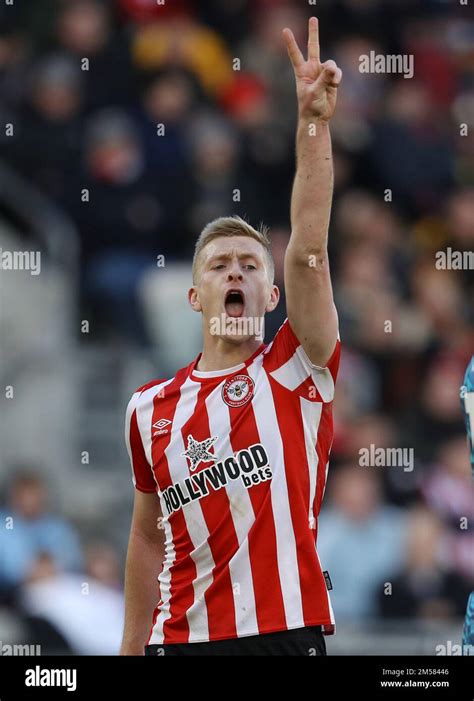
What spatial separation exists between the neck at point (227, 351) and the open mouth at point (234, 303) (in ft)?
0.28

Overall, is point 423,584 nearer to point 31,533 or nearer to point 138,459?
point 31,533

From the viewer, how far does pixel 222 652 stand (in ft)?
11.5

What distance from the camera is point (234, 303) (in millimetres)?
3734

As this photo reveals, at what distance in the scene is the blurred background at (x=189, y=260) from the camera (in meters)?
7.04

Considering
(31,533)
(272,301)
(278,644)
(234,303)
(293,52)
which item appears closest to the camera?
(278,644)

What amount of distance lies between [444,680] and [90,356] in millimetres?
5004

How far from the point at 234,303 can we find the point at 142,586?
2.89 feet

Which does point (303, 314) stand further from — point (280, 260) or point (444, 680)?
point (280, 260)

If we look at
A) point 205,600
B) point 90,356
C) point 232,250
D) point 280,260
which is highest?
point 280,260

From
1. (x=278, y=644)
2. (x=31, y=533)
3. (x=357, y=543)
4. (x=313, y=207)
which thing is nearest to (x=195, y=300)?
(x=313, y=207)

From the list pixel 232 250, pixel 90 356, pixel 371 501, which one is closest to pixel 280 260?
pixel 90 356

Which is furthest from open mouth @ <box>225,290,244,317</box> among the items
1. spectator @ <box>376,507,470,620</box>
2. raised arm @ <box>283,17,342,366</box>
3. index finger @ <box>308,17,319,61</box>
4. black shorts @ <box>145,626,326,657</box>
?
spectator @ <box>376,507,470,620</box>

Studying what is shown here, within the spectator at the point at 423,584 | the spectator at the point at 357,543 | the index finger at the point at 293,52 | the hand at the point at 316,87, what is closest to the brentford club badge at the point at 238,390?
the hand at the point at 316,87

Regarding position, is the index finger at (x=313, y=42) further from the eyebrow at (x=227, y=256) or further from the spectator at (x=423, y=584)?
the spectator at (x=423, y=584)
